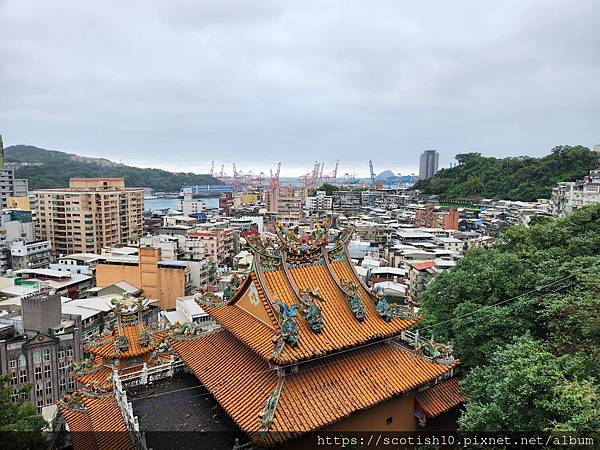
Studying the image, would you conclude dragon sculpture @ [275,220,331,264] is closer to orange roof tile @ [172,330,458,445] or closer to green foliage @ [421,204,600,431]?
orange roof tile @ [172,330,458,445]

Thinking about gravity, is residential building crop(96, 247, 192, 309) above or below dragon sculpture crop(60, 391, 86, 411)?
below

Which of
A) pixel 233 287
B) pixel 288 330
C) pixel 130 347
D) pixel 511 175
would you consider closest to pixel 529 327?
pixel 288 330

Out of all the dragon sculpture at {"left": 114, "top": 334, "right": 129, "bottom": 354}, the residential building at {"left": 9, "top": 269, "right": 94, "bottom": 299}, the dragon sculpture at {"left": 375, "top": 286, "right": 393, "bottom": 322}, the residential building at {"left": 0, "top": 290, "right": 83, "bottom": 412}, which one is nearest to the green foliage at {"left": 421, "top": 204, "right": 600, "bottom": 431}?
the dragon sculpture at {"left": 375, "top": 286, "right": 393, "bottom": 322}

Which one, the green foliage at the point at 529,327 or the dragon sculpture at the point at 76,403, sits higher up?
the green foliage at the point at 529,327

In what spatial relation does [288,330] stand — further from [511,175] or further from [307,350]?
[511,175]

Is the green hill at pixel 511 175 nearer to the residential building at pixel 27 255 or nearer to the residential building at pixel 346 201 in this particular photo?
the residential building at pixel 346 201

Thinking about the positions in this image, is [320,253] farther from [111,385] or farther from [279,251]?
[111,385]

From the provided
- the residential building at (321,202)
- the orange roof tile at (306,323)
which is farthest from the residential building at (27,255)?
the residential building at (321,202)
